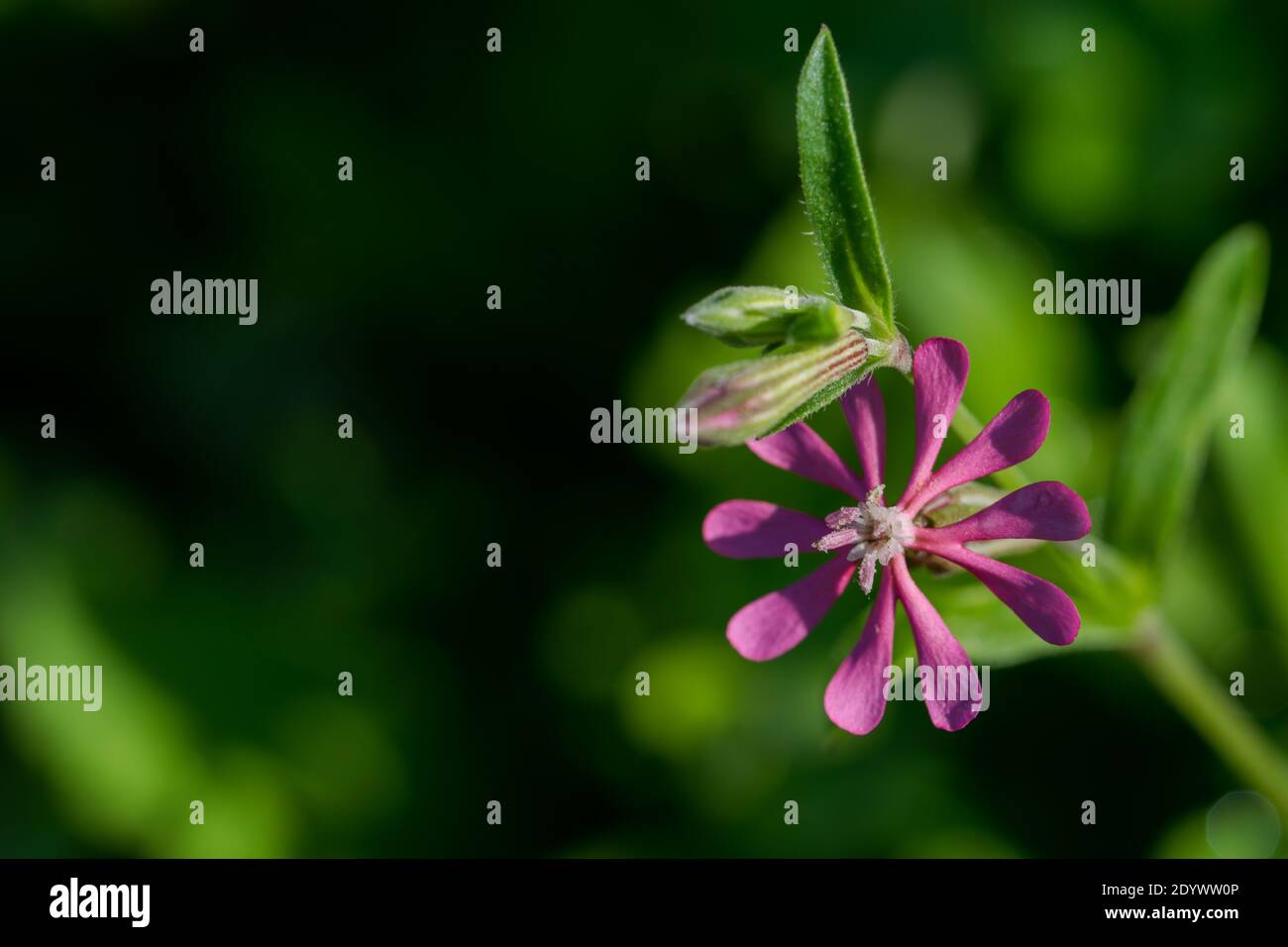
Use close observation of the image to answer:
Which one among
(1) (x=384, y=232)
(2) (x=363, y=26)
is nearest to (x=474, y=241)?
(1) (x=384, y=232)

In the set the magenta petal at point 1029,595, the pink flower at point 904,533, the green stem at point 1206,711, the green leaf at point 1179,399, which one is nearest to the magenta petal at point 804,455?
the pink flower at point 904,533

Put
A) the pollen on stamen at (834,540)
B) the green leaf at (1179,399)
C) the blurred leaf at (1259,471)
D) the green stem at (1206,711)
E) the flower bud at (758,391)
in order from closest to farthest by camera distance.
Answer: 1. the flower bud at (758,391)
2. the pollen on stamen at (834,540)
3. the green leaf at (1179,399)
4. the green stem at (1206,711)
5. the blurred leaf at (1259,471)

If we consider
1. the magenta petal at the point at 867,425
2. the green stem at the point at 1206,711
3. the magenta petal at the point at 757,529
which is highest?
the magenta petal at the point at 867,425

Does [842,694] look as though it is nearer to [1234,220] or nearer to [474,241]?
[1234,220]

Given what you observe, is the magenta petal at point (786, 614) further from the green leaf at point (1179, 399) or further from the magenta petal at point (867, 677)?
the green leaf at point (1179, 399)

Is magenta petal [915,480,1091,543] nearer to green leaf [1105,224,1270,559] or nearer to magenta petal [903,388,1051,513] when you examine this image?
magenta petal [903,388,1051,513]

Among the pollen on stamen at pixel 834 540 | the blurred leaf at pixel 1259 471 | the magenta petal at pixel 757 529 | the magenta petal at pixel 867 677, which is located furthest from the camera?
the blurred leaf at pixel 1259 471

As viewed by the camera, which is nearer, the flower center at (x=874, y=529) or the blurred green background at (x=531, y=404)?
the flower center at (x=874, y=529)

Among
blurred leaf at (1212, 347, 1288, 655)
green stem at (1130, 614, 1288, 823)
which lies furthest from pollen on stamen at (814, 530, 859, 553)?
blurred leaf at (1212, 347, 1288, 655)
